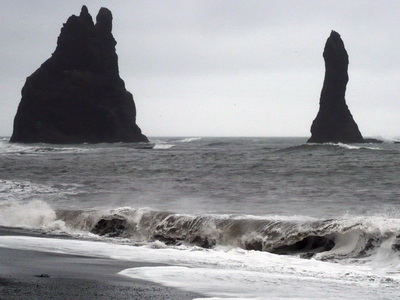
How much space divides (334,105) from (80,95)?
48.4m

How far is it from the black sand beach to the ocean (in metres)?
0.41

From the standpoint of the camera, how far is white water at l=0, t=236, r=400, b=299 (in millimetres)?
8133

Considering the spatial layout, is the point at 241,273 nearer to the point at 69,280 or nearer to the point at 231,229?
the point at 69,280

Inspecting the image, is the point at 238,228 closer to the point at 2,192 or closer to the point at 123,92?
the point at 2,192

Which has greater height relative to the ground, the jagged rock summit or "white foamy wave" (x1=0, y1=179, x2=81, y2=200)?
the jagged rock summit

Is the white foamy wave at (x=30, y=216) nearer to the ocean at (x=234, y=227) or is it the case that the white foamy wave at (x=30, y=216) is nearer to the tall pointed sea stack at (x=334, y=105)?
the ocean at (x=234, y=227)

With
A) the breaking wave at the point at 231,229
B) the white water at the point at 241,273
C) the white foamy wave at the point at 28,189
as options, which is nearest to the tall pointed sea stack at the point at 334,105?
the white foamy wave at the point at 28,189

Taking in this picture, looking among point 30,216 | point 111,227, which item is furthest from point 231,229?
point 30,216

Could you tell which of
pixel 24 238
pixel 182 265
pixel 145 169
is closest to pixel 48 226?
pixel 24 238

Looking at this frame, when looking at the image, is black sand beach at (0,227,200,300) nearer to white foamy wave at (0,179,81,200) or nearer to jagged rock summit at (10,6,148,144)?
white foamy wave at (0,179,81,200)

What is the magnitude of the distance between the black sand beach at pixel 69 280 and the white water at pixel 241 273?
379 millimetres

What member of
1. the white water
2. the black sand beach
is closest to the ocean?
the white water

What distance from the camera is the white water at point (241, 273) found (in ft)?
26.7

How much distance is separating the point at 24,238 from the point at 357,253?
6.87 meters
